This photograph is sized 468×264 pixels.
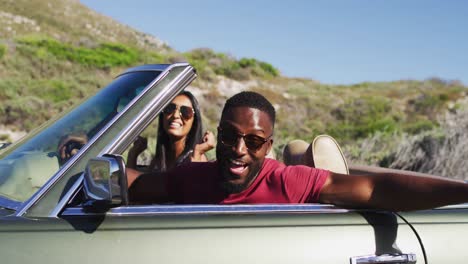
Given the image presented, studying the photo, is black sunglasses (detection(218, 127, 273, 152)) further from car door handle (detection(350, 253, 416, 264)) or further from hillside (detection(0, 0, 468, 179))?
hillside (detection(0, 0, 468, 179))

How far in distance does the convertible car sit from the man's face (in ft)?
0.82

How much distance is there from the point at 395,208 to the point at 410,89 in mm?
42335

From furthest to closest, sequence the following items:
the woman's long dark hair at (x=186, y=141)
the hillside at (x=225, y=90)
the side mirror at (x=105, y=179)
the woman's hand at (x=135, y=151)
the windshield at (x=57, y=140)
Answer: the hillside at (x=225, y=90), the woman's hand at (x=135, y=151), the woman's long dark hair at (x=186, y=141), the windshield at (x=57, y=140), the side mirror at (x=105, y=179)

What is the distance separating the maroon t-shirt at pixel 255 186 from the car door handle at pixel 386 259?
38 cm

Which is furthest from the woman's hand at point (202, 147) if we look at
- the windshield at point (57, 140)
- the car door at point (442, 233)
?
the car door at point (442, 233)

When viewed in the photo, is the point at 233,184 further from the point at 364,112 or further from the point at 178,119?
the point at 364,112

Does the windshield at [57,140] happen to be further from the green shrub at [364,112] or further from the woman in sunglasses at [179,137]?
the green shrub at [364,112]

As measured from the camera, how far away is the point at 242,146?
2527mm

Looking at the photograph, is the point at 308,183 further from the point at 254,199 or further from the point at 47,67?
the point at 47,67

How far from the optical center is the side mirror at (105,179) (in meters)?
2.04

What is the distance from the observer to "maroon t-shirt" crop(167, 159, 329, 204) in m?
2.53

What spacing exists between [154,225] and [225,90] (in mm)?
29325

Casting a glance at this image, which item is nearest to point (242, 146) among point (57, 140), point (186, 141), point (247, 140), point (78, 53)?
point (247, 140)

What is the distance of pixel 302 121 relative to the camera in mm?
29312
